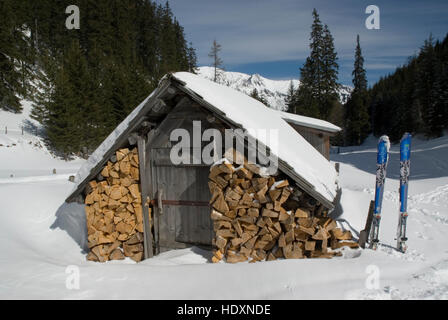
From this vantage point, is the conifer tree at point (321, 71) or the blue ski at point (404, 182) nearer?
the blue ski at point (404, 182)

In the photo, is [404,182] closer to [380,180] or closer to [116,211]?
[380,180]

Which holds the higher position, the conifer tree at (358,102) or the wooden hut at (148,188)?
the conifer tree at (358,102)

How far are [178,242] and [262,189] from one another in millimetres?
2622

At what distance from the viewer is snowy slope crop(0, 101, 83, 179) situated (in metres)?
19.5

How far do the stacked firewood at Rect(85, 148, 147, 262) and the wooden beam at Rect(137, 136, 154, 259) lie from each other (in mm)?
107

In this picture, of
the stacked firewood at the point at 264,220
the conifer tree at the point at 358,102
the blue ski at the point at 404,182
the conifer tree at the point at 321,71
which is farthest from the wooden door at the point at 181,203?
the conifer tree at the point at 358,102

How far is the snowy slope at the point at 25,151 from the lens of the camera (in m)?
19.5

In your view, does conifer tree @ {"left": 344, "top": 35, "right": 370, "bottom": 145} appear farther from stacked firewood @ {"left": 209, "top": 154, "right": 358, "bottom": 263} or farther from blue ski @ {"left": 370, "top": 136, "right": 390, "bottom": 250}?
stacked firewood @ {"left": 209, "top": 154, "right": 358, "bottom": 263}

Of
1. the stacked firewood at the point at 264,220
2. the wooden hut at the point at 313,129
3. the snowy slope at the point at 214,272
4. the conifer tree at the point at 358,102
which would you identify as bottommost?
the snowy slope at the point at 214,272

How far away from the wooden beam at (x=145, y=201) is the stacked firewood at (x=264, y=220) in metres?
1.81

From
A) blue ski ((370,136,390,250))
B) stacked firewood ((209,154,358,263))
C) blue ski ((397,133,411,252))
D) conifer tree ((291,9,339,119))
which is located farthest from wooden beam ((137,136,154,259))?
conifer tree ((291,9,339,119))

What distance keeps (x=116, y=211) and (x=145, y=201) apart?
68cm

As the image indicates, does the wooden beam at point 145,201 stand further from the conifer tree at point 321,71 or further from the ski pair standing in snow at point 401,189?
the conifer tree at point 321,71

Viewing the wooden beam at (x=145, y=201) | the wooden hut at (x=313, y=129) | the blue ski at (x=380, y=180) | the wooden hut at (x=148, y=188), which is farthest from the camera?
the wooden hut at (x=313, y=129)
